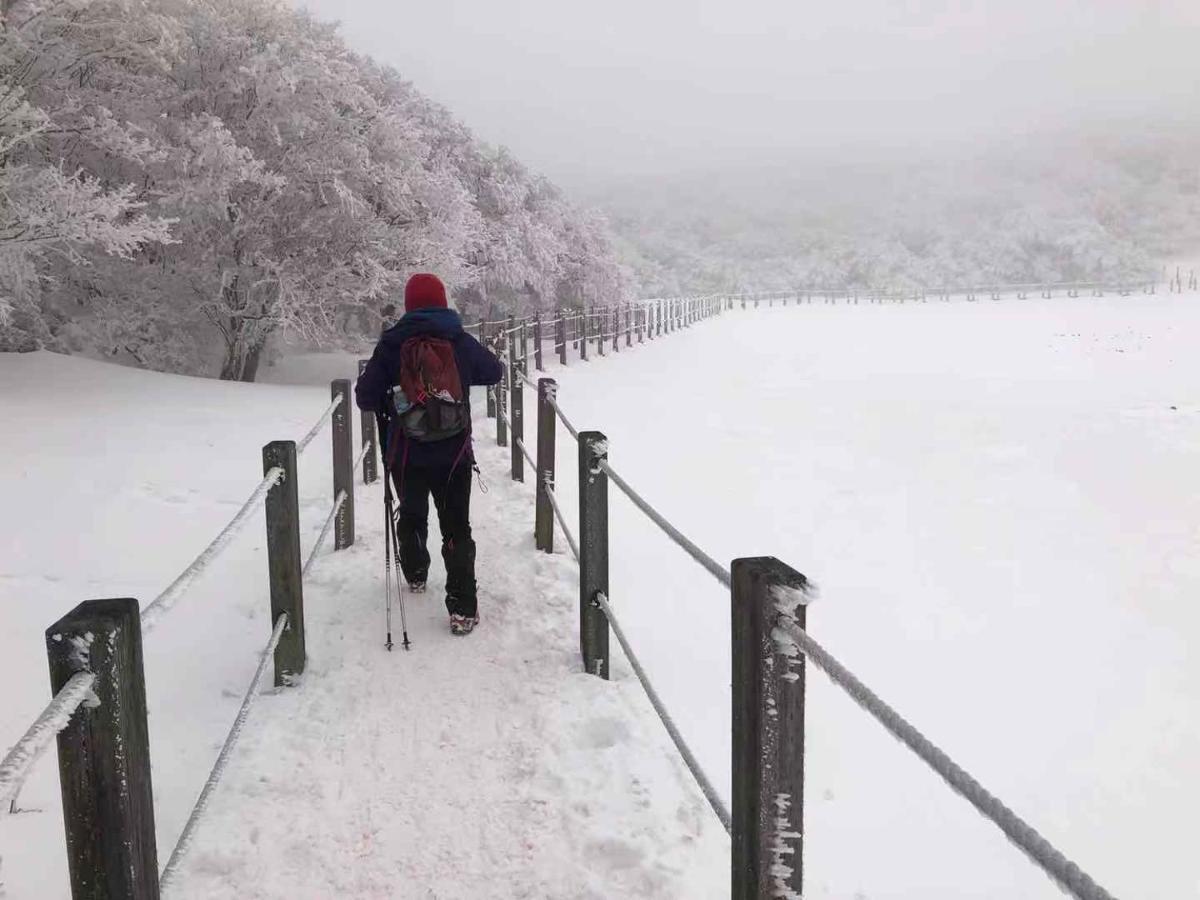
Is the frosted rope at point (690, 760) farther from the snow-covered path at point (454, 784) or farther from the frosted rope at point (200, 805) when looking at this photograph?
the frosted rope at point (200, 805)

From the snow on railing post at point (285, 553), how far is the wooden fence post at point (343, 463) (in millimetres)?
1854

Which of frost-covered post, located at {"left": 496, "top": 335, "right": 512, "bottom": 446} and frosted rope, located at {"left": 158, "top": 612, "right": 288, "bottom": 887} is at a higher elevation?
frost-covered post, located at {"left": 496, "top": 335, "right": 512, "bottom": 446}

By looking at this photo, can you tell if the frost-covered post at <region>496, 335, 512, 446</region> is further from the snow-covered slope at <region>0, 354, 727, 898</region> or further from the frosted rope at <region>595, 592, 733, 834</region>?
the frosted rope at <region>595, 592, 733, 834</region>

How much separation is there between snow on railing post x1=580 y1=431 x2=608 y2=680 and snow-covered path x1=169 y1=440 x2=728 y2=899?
0.17m

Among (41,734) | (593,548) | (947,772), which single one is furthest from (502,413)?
(947,772)

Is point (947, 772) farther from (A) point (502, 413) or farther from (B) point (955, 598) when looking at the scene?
(A) point (502, 413)

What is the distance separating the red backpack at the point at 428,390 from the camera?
4.64 meters

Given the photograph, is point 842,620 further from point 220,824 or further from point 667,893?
point 220,824

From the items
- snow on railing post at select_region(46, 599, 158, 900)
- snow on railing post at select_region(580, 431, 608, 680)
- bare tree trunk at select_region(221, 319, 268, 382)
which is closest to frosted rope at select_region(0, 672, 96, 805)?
snow on railing post at select_region(46, 599, 158, 900)

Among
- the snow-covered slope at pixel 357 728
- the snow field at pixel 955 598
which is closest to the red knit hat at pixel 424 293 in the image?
the snow-covered slope at pixel 357 728

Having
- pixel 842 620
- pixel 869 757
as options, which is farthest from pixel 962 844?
pixel 842 620

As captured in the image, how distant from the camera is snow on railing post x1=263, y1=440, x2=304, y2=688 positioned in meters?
4.12

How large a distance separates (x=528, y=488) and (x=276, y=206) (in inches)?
353

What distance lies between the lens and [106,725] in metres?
2.01
